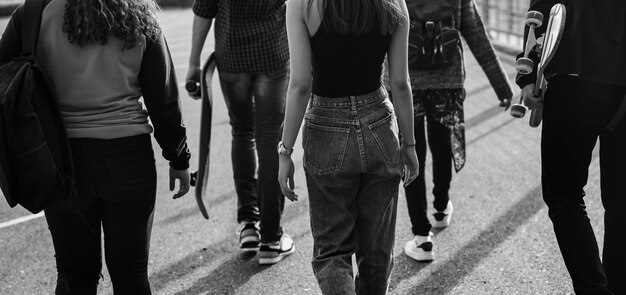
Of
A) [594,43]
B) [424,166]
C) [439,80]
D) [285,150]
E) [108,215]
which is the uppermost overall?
[594,43]

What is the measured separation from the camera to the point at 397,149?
3250mm

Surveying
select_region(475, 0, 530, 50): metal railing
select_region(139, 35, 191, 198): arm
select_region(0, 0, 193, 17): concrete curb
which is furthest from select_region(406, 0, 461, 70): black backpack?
select_region(0, 0, 193, 17): concrete curb

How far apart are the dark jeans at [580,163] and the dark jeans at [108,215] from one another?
1556 millimetres

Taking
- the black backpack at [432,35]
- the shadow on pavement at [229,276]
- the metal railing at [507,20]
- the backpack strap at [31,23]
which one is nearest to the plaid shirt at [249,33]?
the black backpack at [432,35]

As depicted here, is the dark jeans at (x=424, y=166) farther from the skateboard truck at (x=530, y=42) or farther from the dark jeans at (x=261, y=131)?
the skateboard truck at (x=530, y=42)

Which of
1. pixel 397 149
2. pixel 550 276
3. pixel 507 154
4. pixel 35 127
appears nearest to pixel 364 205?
pixel 397 149

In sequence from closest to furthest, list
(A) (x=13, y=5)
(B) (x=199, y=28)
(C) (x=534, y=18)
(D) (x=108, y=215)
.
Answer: (D) (x=108, y=215) → (C) (x=534, y=18) → (B) (x=199, y=28) → (A) (x=13, y=5)

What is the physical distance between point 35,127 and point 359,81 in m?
1.14

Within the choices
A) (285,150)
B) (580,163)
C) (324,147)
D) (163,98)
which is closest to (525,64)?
(580,163)

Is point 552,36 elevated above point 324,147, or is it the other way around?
point 552,36

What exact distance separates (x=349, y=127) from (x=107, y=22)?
3.04ft

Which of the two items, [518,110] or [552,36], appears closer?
[552,36]

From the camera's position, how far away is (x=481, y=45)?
15.1ft

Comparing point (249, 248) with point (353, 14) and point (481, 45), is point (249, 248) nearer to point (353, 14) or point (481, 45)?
point (481, 45)
